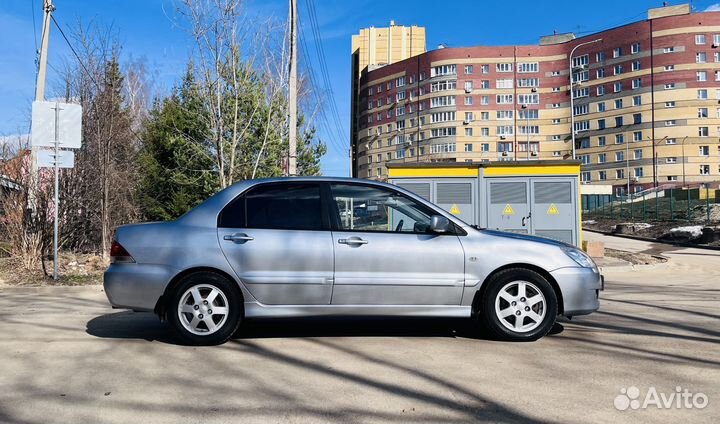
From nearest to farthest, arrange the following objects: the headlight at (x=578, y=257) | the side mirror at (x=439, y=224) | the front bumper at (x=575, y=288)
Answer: the side mirror at (x=439, y=224) → the front bumper at (x=575, y=288) → the headlight at (x=578, y=257)

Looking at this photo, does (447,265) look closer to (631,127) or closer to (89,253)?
(89,253)

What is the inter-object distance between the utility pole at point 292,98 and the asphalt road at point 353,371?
9.54 m

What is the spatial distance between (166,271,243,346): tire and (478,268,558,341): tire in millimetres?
2460

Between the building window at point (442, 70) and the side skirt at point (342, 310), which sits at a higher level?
the building window at point (442, 70)

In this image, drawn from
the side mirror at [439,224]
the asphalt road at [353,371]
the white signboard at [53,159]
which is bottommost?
the asphalt road at [353,371]

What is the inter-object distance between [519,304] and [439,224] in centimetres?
112

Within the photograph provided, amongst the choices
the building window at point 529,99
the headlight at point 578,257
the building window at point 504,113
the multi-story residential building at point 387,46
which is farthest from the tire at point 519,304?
the multi-story residential building at point 387,46

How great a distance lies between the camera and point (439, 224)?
5.32 m

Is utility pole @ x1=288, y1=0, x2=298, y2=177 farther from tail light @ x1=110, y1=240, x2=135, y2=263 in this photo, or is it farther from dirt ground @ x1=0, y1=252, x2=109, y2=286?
tail light @ x1=110, y1=240, x2=135, y2=263

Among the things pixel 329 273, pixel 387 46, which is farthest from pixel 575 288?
pixel 387 46

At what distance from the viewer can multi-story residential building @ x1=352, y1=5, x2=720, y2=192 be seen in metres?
69.7

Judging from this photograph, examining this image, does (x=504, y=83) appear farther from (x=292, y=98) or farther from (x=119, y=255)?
(x=119, y=255)

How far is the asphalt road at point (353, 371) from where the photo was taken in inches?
143

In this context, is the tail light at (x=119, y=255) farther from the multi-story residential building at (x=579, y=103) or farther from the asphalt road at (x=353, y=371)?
the multi-story residential building at (x=579, y=103)
